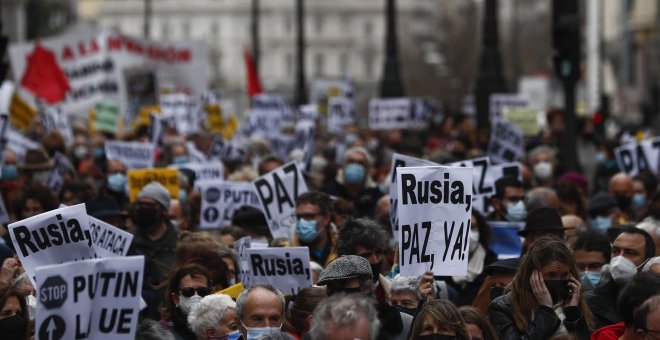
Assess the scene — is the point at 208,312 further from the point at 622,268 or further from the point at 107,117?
the point at 107,117

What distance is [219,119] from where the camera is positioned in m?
25.6

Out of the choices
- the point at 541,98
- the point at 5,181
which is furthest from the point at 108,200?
the point at 541,98

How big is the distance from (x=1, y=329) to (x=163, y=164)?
976 cm

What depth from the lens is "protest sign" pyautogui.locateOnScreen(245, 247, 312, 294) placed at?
918cm

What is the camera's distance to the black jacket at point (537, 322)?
7.68 meters

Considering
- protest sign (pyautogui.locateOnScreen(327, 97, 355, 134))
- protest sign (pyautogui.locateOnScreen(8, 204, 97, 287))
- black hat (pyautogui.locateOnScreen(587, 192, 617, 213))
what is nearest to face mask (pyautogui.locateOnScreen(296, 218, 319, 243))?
protest sign (pyautogui.locateOnScreen(8, 204, 97, 287))

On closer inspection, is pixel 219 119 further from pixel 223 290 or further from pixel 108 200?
pixel 223 290

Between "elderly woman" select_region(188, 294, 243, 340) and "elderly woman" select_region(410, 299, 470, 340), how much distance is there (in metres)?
1.15

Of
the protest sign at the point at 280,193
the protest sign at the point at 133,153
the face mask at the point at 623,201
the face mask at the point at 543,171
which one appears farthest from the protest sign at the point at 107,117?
the protest sign at the point at 280,193

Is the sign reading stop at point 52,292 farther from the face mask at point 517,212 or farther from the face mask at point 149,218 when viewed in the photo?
the face mask at point 517,212

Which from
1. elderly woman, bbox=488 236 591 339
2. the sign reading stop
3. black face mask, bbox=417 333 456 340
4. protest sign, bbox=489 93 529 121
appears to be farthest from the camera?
protest sign, bbox=489 93 529 121

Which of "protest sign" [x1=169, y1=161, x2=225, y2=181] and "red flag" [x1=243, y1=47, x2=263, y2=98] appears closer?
"protest sign" [x1=169, y1=161, x2=225, y2=181]

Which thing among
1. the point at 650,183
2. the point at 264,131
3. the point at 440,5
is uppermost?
the point at 650,183

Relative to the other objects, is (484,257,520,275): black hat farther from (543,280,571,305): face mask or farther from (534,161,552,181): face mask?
(534,161,552,181): face mask
